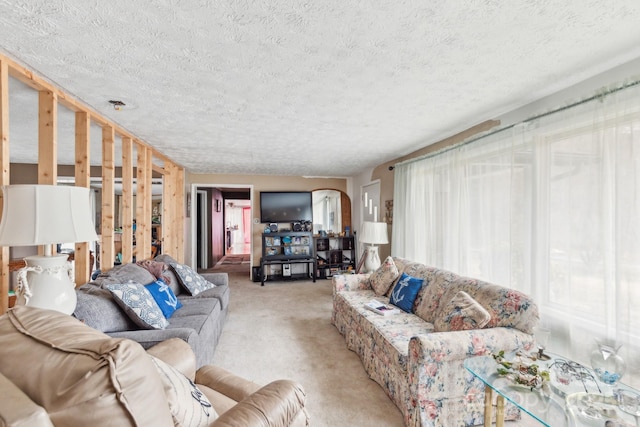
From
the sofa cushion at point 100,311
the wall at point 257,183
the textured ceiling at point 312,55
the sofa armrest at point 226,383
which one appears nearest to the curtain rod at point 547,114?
the textured ceiling at point 312,55

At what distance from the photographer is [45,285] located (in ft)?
5.19

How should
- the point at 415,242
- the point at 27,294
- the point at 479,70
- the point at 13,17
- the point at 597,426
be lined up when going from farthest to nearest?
the point at 415,242 < the point at 479,70 < the point at 27,294 < the point at 13,17 < the point at 597,426

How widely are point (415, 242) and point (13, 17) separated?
12.9 ft

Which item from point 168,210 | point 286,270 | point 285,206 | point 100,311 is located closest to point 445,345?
point 100,311

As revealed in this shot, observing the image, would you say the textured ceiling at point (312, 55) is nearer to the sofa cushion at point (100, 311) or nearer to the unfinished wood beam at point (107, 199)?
the unfinished wood beam at point (107, 199)

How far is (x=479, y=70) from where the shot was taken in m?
1.88

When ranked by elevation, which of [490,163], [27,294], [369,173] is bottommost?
[27,294]

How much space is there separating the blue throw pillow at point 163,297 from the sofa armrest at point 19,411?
209 centimetres

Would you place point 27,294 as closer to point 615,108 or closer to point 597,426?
point 597,426

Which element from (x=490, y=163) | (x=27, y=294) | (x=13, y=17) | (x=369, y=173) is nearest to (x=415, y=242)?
(x=490, y=163)

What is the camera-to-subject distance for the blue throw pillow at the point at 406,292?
2898mm

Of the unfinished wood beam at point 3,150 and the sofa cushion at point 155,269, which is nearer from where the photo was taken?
the unfinished wood beam at point 3,150

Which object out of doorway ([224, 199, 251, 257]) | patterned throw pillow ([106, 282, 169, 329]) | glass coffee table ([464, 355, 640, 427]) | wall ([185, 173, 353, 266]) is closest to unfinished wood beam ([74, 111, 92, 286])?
patterned throw pillow ([106, 282, 169, 329])

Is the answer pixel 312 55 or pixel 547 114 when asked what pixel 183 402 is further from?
pixel 547 114
